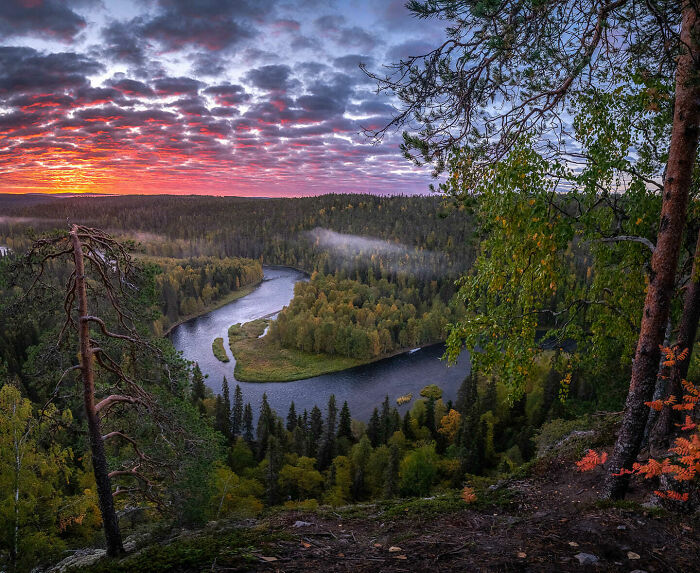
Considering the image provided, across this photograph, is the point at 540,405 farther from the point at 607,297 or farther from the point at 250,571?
the point at 250,571

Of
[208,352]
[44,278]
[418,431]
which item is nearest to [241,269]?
[208,352]

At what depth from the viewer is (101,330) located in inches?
297

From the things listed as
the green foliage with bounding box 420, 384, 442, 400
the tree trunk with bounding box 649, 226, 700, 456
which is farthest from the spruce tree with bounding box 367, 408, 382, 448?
the tree trunk with bounding box 649, 226, 700, 456

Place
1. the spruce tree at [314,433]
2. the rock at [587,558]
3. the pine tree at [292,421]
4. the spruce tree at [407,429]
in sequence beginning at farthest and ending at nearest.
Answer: the pine tree at [292,421], the spruce tree at [407,429], the spruce tree at [314,433], the rock at [587,558]

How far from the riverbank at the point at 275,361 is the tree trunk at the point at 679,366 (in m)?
58.0

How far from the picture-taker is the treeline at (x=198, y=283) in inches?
3745

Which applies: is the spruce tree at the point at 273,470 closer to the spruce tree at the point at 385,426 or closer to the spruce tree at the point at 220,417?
the spruce tree at the point at 220,417

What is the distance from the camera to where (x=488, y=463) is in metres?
36.3

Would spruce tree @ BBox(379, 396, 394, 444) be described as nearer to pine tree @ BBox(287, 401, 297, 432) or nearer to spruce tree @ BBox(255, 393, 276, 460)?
pine tree @ BBox(287, 401, 297, 432)

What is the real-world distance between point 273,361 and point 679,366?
65.4m

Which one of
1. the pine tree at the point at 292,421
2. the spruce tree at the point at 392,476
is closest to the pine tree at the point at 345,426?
the pine tree at the point at 292,421

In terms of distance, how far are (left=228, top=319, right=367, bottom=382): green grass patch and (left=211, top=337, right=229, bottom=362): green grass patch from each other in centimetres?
165

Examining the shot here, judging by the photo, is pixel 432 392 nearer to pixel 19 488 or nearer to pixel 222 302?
pixel 19 488

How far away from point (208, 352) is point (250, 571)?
233 feet
